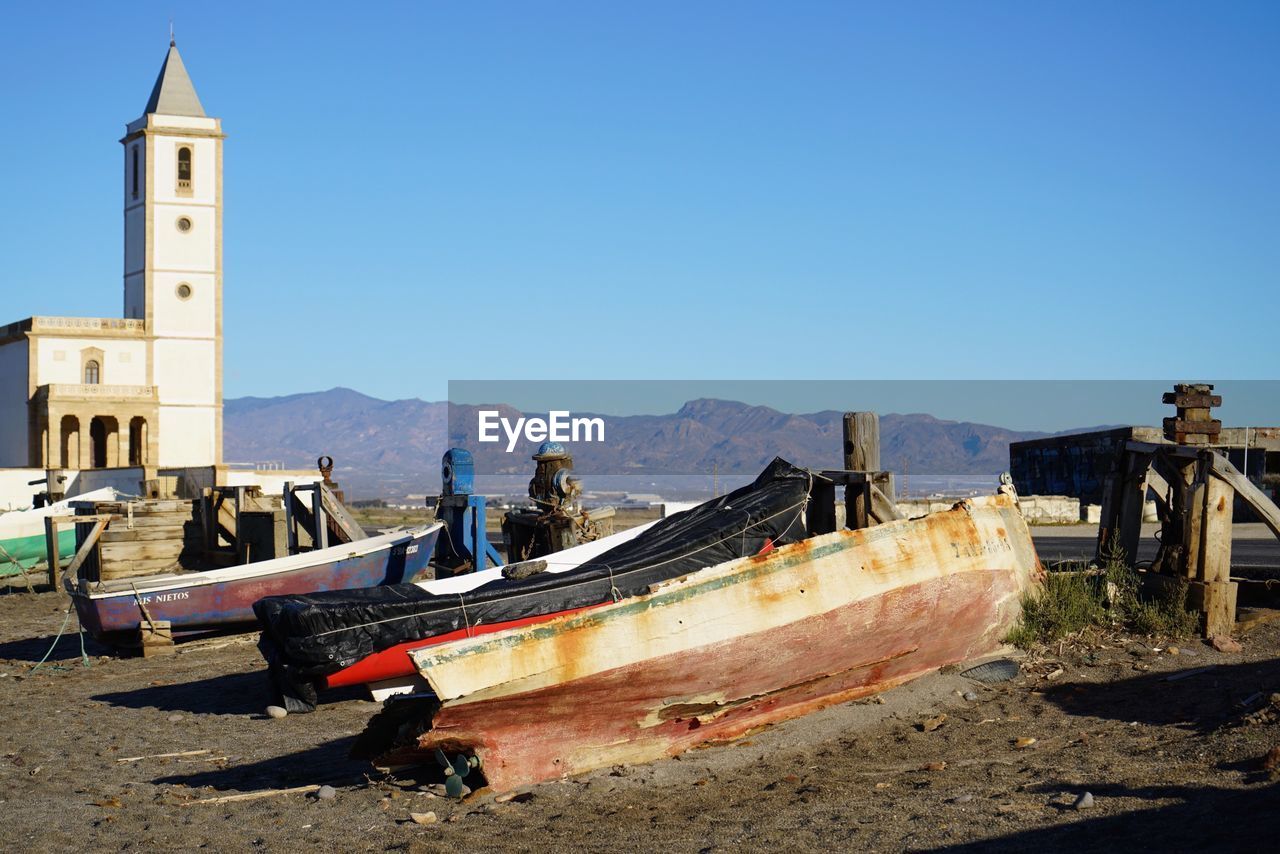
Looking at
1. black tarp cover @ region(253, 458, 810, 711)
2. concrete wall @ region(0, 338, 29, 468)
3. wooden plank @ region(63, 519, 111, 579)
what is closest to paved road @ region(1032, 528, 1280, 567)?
black tarp cover @ region(253, 458, 810, 711)

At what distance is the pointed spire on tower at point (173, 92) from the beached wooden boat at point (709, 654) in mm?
65066

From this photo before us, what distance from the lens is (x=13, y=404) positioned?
65188 mm

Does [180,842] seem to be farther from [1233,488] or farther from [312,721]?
[1233,488]

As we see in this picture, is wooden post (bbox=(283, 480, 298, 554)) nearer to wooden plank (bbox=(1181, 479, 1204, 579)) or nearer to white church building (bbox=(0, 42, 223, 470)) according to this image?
wooden plank (bbox=(1181, 479, 1204, 579))

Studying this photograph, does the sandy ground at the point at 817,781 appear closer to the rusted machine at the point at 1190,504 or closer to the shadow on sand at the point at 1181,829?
the shadow on sand at the point at 1181,829

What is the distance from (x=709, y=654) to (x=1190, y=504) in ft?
15.7

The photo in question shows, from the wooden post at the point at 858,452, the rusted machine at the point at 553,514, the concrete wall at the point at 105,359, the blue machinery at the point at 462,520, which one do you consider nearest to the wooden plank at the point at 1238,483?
the wooden post at the point at 858,452

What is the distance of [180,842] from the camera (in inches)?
275

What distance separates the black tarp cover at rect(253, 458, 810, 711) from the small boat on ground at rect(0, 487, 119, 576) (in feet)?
57.4

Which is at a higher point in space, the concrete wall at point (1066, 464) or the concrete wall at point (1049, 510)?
the concrete wall at point (1066, 464)

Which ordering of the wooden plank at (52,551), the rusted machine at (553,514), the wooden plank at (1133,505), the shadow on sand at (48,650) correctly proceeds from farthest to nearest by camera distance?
1. the wooden plank at (52,551)
2. the shadow on sand at (48,650)
3. the rusted machine at (553,514)
4. the wooden plank at (1133,505)

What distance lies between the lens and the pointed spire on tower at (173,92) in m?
67.6

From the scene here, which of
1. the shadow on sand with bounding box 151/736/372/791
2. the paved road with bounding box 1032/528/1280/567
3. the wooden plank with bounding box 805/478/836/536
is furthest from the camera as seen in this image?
the paved road with bounding box 1032/528/1280/567

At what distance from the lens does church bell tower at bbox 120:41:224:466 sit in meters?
64.5
